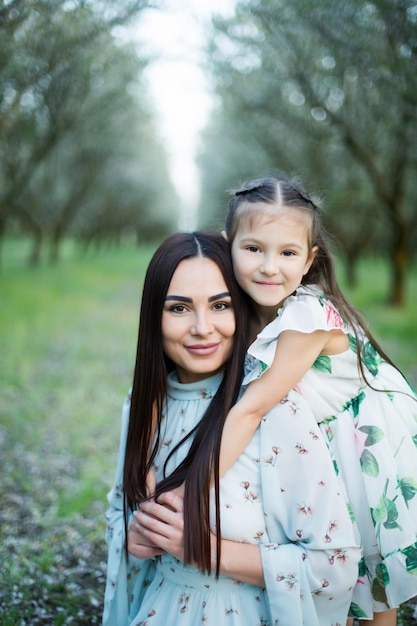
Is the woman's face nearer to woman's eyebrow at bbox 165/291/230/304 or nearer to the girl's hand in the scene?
woman's eyebrow at bbox 165/291/230/304

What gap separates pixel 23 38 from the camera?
764cm

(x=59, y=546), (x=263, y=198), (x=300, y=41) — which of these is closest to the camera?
(x=263, y=198)

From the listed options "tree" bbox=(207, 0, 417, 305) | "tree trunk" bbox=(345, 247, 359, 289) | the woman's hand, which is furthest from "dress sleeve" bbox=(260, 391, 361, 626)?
"tree trunk" bbox=(345, 247, 359, 289)

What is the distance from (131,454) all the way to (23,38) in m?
7.13

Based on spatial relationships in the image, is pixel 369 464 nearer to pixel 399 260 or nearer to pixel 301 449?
pixel 301 449

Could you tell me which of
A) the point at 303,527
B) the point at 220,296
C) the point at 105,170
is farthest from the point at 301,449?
the point at 105,170

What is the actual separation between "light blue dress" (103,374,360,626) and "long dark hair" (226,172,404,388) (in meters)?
0.54

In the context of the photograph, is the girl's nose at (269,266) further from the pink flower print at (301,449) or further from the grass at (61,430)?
the grass at (61,430)

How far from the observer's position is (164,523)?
2.29 metres

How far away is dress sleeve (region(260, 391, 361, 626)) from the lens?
2156 millimetres

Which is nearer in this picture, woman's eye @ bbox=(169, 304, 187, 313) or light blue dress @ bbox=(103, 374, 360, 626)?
light blue dress @ bbox=(103, 374, 360, 626)

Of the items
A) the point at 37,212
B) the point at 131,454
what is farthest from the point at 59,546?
the point at 37,212

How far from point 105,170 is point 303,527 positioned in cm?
2424

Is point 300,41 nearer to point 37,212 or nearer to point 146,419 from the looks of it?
point 146,419
